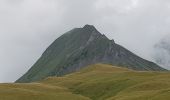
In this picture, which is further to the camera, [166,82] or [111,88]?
[111,88]

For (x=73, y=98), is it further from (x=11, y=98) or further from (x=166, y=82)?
(x=166, y=82)

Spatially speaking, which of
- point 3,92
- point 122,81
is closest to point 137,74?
point 122,81

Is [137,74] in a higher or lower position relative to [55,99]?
higher

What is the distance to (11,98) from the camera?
10862cm

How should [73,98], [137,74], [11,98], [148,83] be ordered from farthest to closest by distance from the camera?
1. [137,74]
2. [148,83]
3. [73,98]
4. [11,98]

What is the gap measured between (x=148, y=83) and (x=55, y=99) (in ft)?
84.6

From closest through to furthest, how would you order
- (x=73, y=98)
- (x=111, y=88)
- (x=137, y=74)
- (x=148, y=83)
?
(x=73, y=98) < (x=148, y=83) < (x=111, y=88) < (x=137, y=74)

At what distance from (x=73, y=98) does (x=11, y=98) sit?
626 inches

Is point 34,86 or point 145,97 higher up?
point 34,86

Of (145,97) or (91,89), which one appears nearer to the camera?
(145,97)

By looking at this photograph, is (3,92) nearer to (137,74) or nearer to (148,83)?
(148,83)

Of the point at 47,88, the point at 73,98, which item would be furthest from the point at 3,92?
the point at 47,88

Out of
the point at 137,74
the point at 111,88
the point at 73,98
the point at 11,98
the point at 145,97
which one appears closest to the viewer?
the point at 145,97

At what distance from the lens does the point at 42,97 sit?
112562mm
